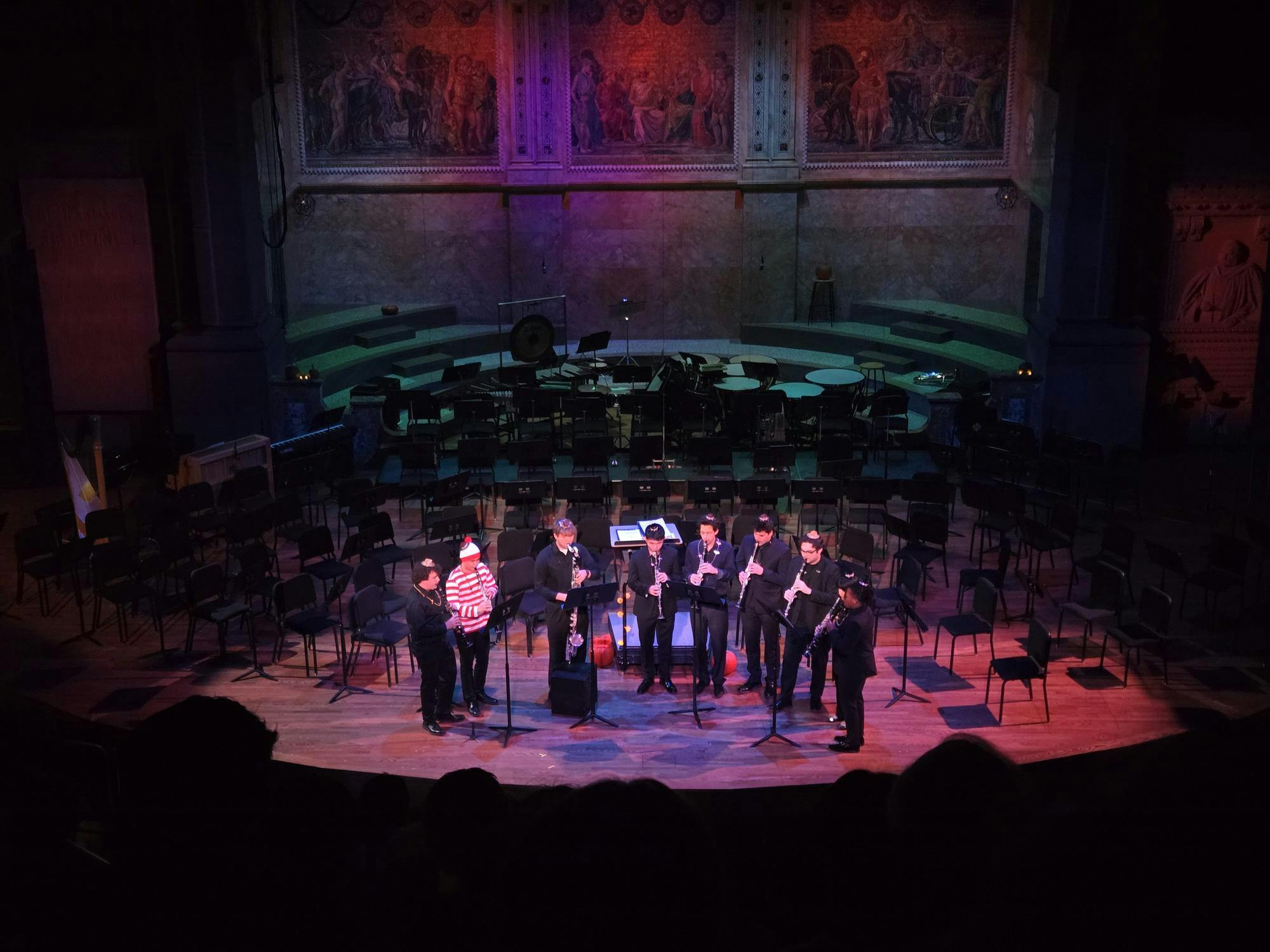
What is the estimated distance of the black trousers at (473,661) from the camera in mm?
9586

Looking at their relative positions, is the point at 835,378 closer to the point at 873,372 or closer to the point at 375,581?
the point at 873,372

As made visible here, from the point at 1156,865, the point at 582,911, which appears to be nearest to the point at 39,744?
the point at 582,911

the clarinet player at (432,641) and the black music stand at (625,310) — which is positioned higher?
the black music stand at (625,310)

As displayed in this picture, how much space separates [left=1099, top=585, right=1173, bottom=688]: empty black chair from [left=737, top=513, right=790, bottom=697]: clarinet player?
2664 millimetres

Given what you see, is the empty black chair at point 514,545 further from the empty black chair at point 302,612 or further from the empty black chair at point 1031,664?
the empty black chair at point 1031,664

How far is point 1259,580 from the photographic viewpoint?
11.7 meters

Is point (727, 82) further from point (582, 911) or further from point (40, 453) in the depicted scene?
point (582, 911)

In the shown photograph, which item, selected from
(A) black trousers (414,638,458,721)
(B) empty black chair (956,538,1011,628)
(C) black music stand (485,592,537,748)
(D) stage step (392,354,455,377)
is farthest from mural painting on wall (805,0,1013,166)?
(A) black trousers (414,638,458,721)

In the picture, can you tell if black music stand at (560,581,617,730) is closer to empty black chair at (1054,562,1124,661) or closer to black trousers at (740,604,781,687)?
black trousers at (740,604,781,687)

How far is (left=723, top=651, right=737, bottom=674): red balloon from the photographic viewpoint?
34.1 ft

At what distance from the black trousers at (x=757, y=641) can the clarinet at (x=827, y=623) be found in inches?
12.2

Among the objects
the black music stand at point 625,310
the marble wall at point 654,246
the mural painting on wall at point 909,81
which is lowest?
the black music stand at point 625,310

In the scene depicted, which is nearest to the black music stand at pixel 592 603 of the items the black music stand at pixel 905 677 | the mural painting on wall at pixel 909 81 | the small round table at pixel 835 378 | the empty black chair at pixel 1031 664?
the black music stand at pixel 905 677

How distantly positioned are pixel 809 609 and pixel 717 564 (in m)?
0.90
